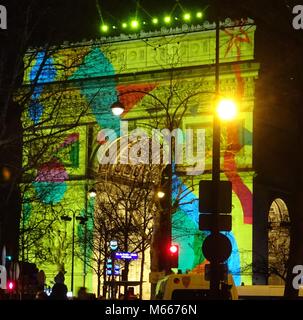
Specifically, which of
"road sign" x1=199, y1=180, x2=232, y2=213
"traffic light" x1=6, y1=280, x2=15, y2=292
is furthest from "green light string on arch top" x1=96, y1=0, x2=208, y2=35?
"road sign" x1=199, y1=180, x2=232, y2=213

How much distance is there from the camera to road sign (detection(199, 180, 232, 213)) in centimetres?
1780

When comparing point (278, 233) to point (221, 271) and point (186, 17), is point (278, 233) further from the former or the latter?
point (221, 271)

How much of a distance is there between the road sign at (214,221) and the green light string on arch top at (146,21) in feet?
139

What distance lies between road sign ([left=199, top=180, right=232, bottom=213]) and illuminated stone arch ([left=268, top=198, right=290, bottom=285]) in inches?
1674

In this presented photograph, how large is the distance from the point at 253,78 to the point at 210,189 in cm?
4195

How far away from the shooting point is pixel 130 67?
6294 centimetres

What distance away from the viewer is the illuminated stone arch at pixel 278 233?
200 ft

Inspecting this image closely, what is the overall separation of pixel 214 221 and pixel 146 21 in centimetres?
4564

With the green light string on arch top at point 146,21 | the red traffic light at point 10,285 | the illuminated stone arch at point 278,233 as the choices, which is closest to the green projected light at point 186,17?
the green light string on arch top at point 146,21

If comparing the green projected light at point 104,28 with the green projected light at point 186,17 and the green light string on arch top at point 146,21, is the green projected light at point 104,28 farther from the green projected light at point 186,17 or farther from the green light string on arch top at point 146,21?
the green projected light at point 186,17

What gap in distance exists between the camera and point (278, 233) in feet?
209

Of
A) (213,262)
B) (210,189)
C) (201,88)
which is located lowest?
(213,262)
